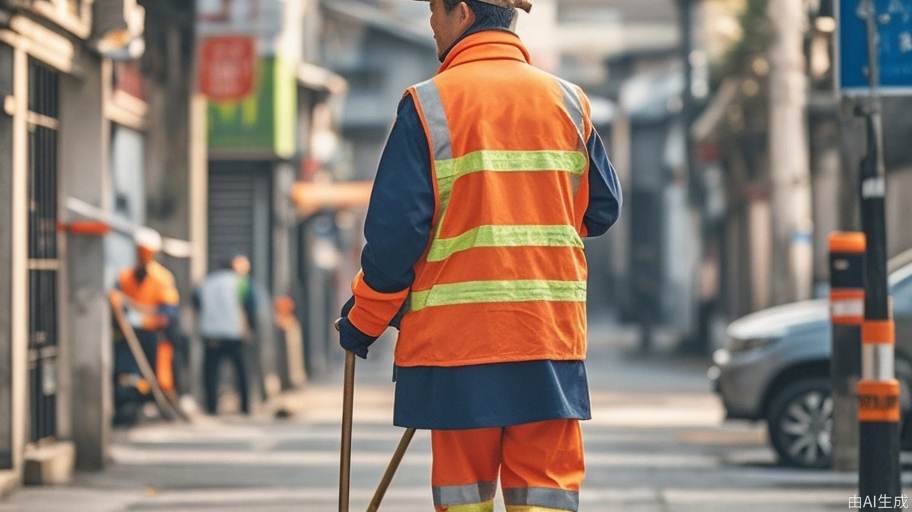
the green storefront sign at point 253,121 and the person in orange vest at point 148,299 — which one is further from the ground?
the green storefront sign at point 253,121

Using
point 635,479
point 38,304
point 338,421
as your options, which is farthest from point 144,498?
point 338,421

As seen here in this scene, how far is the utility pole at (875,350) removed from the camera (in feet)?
29.5

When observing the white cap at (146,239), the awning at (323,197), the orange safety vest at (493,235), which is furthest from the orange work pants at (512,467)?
the awning at (323,197)

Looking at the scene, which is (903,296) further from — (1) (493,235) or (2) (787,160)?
(2) (787,160)

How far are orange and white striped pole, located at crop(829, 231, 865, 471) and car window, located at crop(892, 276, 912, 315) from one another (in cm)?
62

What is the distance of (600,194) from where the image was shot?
19.4ft

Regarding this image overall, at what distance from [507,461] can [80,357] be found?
8266 millimetres

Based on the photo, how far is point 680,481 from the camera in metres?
12.7

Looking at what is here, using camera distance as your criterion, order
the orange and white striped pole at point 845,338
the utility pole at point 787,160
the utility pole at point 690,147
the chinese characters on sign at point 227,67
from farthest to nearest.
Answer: the utility pole at point 690,147
the utility pole at point 787,160
the chinese characters on sign at point 227,67
the orange and white striped pole at point 845,338

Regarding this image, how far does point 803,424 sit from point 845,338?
128 centimetres

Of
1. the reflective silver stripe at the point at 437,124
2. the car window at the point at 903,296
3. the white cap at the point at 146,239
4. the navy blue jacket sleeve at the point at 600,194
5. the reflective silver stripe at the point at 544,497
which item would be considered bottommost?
the reflective silver stripe at the point at 544,497

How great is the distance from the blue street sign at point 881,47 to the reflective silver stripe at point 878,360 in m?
1.17

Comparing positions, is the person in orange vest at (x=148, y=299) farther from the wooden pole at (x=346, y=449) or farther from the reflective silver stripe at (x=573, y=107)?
the reflective silver stripe at (x=573, y=107)

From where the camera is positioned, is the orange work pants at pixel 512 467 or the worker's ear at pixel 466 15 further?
the worker's ear at pixel 466 15
